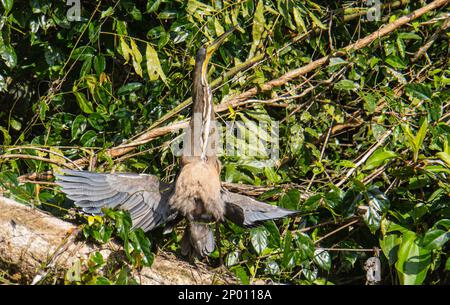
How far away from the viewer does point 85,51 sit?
445 cm

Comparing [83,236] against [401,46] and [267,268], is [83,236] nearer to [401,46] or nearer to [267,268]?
[267,268]

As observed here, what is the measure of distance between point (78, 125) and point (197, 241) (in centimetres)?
120

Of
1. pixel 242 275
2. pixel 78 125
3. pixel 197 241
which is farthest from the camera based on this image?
pixel 78 125

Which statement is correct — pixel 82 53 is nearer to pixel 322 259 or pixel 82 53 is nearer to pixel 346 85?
pixel 346 85

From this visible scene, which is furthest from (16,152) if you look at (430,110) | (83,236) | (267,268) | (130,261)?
(430,110)

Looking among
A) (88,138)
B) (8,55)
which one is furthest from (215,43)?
(8,55)

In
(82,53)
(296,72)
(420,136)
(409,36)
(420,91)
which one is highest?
(409,36)

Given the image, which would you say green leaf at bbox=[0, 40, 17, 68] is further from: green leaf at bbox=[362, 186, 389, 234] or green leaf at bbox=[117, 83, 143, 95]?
green leaf at bbox=[362, 186, 389, 234]

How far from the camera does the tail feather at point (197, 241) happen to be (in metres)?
3.83

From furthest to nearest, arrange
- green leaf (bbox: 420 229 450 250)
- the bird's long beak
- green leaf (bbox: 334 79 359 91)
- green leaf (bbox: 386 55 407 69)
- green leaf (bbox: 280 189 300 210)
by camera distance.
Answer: green leaf (bbox: 386 55 407 69)
green leaf (bbox: 334 79 359 91)
the bird's long beak
green leaf (bbox: 280 189 300 210)
green leaf (bbox: 420 229 450 250)

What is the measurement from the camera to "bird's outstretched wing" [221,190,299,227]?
147 inches

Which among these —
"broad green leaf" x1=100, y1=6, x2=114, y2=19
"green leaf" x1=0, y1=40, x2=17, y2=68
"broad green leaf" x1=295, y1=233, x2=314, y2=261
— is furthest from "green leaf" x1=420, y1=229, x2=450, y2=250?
"green leaf" x1=0, y1=40, x2=17, y2=68

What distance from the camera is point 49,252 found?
3.38 m

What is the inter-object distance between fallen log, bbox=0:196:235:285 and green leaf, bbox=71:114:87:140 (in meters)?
0.95
